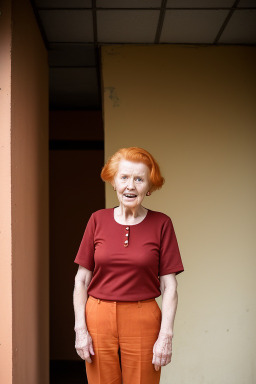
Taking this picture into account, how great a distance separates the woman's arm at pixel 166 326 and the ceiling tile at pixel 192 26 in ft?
5.79

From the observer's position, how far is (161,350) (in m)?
1.95

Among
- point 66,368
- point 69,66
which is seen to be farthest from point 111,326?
point 66,368

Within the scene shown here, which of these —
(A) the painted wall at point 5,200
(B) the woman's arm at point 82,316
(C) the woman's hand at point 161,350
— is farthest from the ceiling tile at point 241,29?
(C) the woman's hand at point 161,350

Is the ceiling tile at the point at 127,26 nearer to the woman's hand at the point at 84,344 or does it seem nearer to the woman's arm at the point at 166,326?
the woman's arm at the point at 166,326

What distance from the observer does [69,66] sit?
3967 millimetres

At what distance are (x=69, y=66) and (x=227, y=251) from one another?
2094 millimetres

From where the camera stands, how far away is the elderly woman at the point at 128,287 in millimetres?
1973

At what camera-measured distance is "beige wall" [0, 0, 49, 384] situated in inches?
83.5

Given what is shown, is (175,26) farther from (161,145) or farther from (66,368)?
(66,368)

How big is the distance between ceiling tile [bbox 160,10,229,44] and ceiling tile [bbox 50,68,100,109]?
1.06 meters

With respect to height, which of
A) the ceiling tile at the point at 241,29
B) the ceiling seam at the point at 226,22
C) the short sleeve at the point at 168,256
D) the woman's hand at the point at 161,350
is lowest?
the woman's hand at the point at 161,350

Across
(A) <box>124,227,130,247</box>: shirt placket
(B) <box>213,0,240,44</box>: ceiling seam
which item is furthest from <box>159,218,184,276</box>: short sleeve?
(B) <box>213,0,240,44</box>: ceiling seam

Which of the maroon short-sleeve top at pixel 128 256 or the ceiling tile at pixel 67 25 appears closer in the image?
the maroon short-sleeve top at pixel 128 256

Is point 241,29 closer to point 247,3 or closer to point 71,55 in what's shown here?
point 247,3
